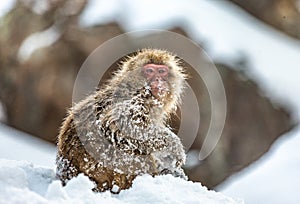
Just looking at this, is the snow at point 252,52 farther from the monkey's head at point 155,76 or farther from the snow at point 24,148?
the monkey's head at point 155,76

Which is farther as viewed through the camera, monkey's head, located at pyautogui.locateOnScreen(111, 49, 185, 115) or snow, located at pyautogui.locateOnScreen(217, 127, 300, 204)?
snow, located at pyautogui.locateOnScreen(217, 127, 300, 204)

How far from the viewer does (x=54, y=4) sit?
8367 millimetres

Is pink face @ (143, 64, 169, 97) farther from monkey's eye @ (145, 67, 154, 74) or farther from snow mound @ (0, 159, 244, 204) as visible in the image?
snow mound @ (0, 159, 244, 204)

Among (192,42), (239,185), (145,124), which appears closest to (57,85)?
(192,42)

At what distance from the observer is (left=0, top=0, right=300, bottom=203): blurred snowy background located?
7352 millimetres

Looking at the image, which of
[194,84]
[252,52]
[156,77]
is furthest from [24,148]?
[156,77]

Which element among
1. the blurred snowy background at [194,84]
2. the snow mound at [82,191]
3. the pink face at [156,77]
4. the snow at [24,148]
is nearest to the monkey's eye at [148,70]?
the pink face at [156,77]

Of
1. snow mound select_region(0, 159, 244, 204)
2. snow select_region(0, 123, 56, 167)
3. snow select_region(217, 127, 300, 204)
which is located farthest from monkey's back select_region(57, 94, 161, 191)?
snow select_region(217, 127, 300, 204)

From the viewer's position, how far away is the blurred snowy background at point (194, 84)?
24.1 ft

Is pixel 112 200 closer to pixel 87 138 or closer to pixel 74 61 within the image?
pixel 87 138

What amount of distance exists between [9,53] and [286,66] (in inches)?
137

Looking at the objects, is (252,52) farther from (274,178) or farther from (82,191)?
(82,191)

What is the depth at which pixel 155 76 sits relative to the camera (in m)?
2.87

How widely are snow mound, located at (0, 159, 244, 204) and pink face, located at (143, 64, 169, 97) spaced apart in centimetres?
61
